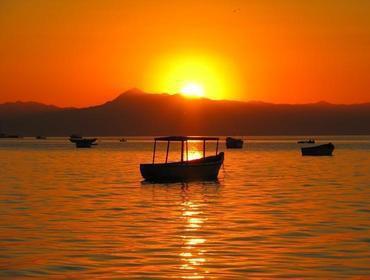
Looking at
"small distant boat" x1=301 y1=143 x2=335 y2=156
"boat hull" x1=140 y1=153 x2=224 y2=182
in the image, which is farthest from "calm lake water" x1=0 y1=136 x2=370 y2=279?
"small distant boat" x1=301 y1=143 x2=335 y2=156

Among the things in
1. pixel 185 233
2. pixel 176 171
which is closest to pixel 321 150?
pixel 176 171

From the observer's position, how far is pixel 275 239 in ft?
95.6

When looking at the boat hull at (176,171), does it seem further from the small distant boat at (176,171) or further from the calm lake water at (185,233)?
the calm lake water at (185,233)

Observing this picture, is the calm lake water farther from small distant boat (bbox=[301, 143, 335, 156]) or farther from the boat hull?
small distant boat (bbox=[301, 143, 335, 156])

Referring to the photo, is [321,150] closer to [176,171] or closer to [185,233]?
[176,171]

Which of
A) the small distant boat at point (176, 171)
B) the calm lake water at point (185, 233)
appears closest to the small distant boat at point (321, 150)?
the small distant boat at point (176, 171)

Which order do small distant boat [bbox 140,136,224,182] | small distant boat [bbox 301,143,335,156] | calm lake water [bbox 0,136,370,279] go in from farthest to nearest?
small distant boat [bbox 301,143,335,156] → small distant boat [bbox 140,136,224,182] → calm lake water [bbox 0,136,370,279]

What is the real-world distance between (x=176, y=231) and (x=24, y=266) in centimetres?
972

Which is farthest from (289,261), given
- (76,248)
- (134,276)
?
(76,248)

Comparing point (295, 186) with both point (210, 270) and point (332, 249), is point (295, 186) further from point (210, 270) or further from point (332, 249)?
point (210, 270)

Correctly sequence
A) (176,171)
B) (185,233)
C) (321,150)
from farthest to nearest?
1. (321,150)
2. (176,171)
3. (185,233)

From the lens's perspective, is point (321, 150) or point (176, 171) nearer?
point (176, 171)

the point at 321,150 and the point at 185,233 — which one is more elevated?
the point at 321,150

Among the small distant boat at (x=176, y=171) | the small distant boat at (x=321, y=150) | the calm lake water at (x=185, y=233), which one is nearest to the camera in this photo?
the calm lake water at (x=185, y=233)
